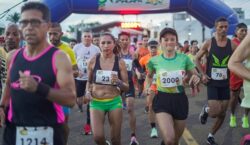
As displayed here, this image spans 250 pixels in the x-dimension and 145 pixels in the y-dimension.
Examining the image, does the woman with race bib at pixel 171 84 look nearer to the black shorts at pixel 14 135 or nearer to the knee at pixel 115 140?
the knee at pixel 115 140

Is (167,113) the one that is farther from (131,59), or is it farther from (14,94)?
(131,59)

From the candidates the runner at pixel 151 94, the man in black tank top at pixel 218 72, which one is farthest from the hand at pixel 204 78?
the runner at pixel 151 94

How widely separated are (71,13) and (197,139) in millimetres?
8836

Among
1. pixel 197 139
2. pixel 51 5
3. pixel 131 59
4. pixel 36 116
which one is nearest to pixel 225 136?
pixel 197 139

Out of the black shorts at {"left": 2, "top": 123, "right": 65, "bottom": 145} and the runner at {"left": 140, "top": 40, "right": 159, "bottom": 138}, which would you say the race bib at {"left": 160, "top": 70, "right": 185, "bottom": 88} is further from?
the black shorts at {"left": 2, "top": 123, "right": 65, "bottom": 145}

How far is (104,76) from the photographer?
19.2ft

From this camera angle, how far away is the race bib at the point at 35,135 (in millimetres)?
3325

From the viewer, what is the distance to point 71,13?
1518 cm

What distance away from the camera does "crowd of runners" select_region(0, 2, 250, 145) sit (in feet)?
10.6

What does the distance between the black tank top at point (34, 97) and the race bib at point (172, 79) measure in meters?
2.31

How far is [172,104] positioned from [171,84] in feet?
0.86

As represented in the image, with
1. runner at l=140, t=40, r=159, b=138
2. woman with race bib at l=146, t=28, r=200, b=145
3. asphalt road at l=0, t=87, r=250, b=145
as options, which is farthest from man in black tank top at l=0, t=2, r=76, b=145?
asphalt road at l=0, t=87, r=250, b=145

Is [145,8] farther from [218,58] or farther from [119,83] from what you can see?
[119,83]

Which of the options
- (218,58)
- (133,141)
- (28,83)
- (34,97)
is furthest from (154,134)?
(28,83)
